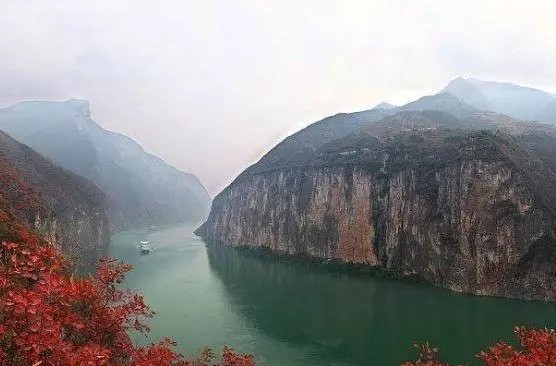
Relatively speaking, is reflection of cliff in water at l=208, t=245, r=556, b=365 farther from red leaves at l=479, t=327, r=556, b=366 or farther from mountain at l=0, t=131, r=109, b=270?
mountain at l=0, t=131, r=109, b=270

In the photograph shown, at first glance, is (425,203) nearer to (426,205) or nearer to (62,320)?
(426,205)

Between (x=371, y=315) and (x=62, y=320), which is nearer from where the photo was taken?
(x=62, y=320)

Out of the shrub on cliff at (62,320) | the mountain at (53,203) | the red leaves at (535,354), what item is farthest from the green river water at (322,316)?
the shrub on cliff at (62,320)

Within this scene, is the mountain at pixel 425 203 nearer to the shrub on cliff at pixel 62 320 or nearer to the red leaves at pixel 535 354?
the red leaves at pixel 535 354

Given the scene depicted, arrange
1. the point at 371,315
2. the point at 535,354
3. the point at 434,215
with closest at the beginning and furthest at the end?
the point at 535,354
the point at 371,315
the point at 434,215

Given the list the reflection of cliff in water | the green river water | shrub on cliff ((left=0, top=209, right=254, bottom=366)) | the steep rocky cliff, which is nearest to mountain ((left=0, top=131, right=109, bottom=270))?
the green river water

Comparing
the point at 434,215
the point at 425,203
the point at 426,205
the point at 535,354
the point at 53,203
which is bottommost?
the point at 535,354

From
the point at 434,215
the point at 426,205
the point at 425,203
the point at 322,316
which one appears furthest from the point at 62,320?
the point at 425,203
